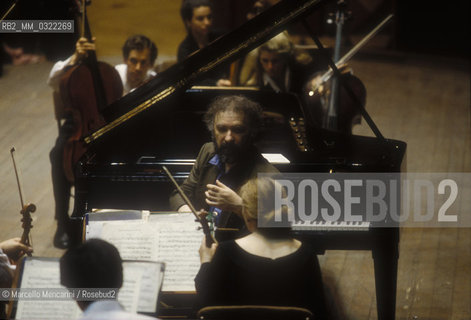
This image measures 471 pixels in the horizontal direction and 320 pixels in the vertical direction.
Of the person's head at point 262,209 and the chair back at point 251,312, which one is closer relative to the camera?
the chair back at point 251,312

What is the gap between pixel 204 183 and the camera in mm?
3803

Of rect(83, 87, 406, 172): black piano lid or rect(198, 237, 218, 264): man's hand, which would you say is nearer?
rect(198, 237, 218, 264): man's hand

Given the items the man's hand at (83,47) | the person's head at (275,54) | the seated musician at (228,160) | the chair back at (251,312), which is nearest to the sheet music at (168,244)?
the seated musician at (228,160)

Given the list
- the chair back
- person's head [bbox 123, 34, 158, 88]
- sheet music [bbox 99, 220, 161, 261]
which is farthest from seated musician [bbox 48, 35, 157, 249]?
the chair back

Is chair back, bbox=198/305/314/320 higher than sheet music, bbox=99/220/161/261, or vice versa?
sheet music, bbox=99/220/161/261

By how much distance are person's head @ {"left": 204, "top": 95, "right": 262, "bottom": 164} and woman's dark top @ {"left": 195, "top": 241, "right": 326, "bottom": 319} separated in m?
0.86

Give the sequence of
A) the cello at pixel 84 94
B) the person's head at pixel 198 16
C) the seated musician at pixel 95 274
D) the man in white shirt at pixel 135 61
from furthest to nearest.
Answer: the person's head at pixel 198 16 → the man in white shirt at pixel 135 61 → the cello at pixel 84 94 → the seated musician at pixel 95 274

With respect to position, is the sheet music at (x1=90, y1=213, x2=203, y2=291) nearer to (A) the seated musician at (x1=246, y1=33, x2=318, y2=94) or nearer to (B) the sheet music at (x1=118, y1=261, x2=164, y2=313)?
(B) the sheet music at (x1=118, y1=261, x2=164, y2=313)

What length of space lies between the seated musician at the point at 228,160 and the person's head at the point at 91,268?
4.15ft

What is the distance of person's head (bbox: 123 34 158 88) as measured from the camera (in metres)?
5.14

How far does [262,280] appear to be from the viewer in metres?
2.89

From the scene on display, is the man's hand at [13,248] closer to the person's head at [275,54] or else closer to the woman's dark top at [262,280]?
the woman's dark top at [262,280]

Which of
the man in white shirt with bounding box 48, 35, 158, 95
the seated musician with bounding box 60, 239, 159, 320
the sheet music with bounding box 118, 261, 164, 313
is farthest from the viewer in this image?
the man in white shirt with bounding box 48, 35, 158, 95

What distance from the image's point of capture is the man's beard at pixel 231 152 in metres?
3.71
